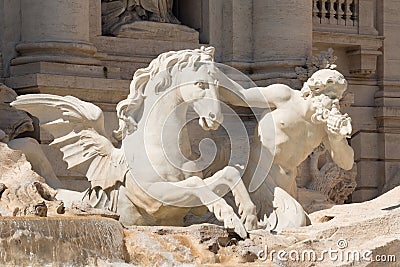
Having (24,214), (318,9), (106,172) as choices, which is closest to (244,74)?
(318,9)

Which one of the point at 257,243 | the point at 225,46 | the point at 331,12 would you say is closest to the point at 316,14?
the point at 331,12

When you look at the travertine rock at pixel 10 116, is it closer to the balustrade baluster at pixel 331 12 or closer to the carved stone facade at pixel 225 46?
the carved stone facade at pixel 225 46

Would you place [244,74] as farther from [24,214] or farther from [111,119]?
[24,214]

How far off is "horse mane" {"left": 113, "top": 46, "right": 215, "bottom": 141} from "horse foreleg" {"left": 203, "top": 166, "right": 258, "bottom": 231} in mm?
999

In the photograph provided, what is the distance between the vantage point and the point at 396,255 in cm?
1491

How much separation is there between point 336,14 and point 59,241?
1026 centimetres

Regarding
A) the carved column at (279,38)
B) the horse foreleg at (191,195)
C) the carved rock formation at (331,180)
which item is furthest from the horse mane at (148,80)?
the carved column at (279,38)

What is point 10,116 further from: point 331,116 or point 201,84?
point 331,116

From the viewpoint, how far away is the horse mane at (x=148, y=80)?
16.4 m

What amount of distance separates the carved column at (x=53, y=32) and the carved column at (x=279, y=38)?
2965 mm

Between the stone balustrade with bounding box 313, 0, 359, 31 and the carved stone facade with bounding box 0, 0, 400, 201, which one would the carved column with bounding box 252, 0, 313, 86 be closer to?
the carved stone facade with bounding box 0, 0, 400, 201

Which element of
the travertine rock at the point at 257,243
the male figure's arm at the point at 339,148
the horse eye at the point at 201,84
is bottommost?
the travertine rock at the point at 257,243

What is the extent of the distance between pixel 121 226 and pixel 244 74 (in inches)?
254

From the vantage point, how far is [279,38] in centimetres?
2141
